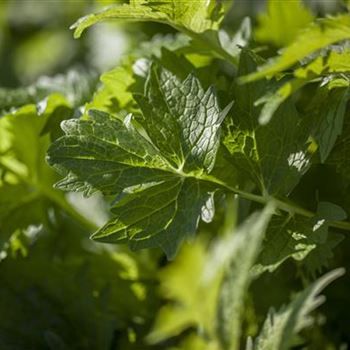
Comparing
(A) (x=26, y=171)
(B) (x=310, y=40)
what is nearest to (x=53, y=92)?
(A) (x=26, y=171)

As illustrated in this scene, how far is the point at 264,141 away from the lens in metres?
0.77

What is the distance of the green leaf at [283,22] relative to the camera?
3.47ft

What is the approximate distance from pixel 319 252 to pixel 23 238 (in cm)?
40

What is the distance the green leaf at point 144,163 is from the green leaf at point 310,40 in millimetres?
146

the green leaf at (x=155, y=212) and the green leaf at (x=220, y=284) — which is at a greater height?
the green leaf at (x=220, y=284)

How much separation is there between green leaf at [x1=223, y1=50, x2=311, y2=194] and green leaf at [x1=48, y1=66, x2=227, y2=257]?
0.11 feet

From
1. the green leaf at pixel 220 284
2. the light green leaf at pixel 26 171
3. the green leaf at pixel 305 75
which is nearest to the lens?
the green leaf at pixel 220 284

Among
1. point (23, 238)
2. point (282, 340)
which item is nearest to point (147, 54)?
point (23, 238)

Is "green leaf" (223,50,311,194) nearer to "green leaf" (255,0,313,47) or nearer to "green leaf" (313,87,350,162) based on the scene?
"green leaf" (313,87,350,162)

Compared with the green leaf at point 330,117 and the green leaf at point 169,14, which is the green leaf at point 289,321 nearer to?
the green leaf at point 330,117

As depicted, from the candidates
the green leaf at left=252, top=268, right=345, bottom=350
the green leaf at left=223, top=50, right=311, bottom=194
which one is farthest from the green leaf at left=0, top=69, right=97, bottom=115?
the green leaf at left=252, top=268, right=345, bottom=350

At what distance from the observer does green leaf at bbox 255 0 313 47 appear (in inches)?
41.6

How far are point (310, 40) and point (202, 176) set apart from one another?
19 centimetres

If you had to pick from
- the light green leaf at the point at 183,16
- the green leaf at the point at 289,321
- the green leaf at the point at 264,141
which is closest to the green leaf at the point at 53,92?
the light green leaf at the point at 183,16
